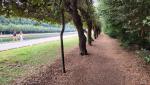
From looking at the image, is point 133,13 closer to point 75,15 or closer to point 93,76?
point 93,76

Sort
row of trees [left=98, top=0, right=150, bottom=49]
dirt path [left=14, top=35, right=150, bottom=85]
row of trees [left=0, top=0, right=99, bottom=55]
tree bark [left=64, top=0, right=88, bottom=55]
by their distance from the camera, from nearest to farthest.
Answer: dirt path [left=14, top=35, right=150, bottom=85]
row of trees [left=0, top=0, right=99, bottom=55]
row of trees [left=98, top=0, right=150, bottom=49]
tree bark [left=64, top=0, right=88, bottom=55]

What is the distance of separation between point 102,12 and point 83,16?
330 inches

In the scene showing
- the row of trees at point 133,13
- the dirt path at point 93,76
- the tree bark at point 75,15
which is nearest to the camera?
the dirt path at point 93,76

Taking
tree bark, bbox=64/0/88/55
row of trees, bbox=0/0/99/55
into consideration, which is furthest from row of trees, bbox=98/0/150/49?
row of trees, bbox=0/0/99/55

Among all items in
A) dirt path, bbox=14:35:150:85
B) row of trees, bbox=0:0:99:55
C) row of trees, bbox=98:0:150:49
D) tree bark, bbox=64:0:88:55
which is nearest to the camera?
dirt path, bbox=14:35:150:85

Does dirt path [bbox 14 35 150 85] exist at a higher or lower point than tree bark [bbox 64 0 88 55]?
lower

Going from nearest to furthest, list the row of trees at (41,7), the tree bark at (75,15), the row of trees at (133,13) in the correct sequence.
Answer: the row of trees at (41,7), the row of trees at (133,13), the tree bark at (75,15)

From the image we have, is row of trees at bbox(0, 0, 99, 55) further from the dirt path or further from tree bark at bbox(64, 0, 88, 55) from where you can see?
the dirt path

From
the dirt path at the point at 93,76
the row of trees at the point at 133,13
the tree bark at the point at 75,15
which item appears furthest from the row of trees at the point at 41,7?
the dirt path at the point at 93,76

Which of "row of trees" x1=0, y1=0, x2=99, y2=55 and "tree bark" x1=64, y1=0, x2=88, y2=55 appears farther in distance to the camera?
"tree bark" x1=64, y1=0, x2=88, y2=55

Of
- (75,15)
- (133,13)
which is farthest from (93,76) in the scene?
(75,15)

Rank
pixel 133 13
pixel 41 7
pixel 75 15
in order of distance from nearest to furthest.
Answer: pixel 133 13
pixel 41 7
pixel 75 15

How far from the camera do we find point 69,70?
45.1 ft

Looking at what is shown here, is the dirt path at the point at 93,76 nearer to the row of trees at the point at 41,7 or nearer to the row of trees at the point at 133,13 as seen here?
the row of trees at the point at 133,13
